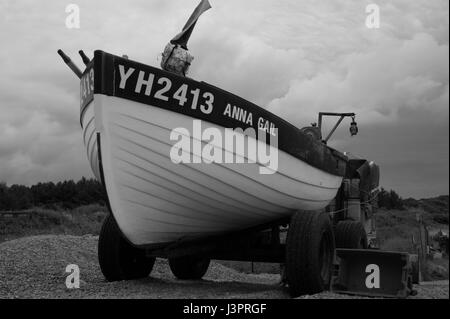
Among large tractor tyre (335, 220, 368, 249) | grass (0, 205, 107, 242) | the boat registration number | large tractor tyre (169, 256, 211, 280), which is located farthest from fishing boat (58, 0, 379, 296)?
grass (0, 205, 107, 242)

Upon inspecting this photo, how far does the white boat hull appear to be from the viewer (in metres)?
5.54

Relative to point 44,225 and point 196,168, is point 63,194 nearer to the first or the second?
point 44,225

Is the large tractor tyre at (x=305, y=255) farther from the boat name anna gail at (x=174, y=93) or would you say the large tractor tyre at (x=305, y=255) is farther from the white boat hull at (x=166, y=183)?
the boat name anna gail at (x=174, y=93)

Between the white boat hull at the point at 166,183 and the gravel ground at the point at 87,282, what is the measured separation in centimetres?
83

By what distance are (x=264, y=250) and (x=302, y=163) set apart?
1.21m

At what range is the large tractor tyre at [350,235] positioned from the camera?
333 inches

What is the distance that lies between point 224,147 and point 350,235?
352cm

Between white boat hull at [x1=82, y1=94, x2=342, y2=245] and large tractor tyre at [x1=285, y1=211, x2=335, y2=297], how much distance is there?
47 cm

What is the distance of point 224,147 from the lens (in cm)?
584

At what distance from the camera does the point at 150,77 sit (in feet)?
18.0

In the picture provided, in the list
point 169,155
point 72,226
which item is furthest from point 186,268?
point 72,226

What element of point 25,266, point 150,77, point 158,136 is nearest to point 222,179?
point 158,136

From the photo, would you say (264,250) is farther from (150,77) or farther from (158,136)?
(150,77)

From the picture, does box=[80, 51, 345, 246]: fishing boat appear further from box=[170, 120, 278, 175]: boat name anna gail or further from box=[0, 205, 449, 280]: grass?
box=[0, 205, 449, 280]: grass
